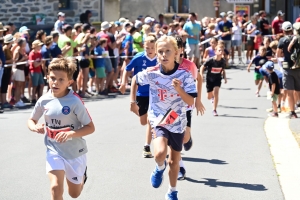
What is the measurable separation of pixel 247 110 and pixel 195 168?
22.7 feet

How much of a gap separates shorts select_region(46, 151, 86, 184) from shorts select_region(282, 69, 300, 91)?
29.3 feet

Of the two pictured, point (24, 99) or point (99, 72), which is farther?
point (99, 72)

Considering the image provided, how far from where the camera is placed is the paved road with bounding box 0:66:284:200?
827 cm

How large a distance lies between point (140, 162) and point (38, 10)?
754 inches

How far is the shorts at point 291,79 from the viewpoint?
14.9 metres

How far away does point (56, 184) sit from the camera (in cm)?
641

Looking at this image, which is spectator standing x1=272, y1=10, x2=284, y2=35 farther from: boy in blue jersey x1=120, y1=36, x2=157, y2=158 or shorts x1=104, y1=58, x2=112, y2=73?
boy in blue jersey x1=120, y1=36, x2=157, y2=158

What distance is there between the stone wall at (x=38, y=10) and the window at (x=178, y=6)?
7188 mm

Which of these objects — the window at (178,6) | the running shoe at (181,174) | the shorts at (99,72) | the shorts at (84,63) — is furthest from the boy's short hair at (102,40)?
the window at (178,6)

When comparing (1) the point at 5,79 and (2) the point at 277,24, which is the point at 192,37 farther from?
(1) the point at 5,79

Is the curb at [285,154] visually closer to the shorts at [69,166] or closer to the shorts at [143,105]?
the shorts at [143,105]

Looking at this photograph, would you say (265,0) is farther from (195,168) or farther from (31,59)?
(195,168)

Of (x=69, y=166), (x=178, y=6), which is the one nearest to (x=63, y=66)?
(x=69, y=166)

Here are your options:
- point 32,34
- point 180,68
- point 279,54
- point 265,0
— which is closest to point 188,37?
point 32,34
